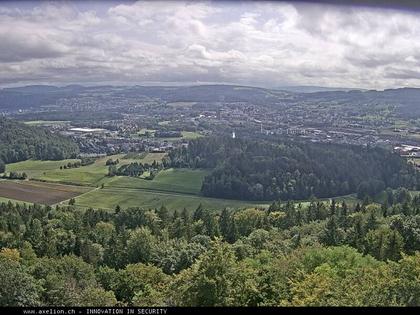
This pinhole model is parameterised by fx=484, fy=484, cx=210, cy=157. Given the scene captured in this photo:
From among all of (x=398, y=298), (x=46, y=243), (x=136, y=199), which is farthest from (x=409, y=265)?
(x=136, y=199)

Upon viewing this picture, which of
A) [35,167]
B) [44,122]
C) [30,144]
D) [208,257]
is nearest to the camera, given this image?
[208,257]

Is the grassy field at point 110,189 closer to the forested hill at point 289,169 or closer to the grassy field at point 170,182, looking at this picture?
the grassy field at point 170,182

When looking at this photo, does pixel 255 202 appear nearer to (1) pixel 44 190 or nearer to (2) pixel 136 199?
(2) pixel 136 199

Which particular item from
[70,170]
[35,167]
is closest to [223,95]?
[70,170]

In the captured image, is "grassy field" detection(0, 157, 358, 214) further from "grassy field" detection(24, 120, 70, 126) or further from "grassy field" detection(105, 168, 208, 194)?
"grassy field" detection(24, 120, 70, 126)

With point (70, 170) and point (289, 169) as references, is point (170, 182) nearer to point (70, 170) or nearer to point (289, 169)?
point (70, 170)

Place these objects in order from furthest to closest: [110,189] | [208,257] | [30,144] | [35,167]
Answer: [30,144] → [35,167] → [110,189] → [208,257]
